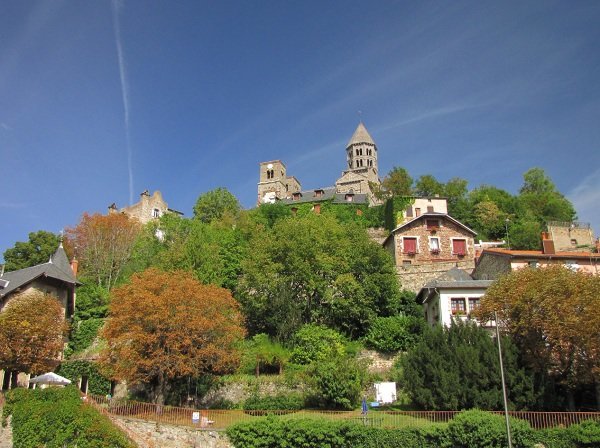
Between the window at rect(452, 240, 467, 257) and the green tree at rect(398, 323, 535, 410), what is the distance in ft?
72.8

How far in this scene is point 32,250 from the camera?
52.7 meters

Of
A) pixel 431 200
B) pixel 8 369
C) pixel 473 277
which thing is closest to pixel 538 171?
pixel 431 200

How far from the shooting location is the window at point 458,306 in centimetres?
3184

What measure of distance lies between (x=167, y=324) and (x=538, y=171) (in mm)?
66211

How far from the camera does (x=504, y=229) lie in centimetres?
5962

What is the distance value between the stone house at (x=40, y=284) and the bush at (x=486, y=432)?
2407cm

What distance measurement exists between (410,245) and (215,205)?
30.1 metres

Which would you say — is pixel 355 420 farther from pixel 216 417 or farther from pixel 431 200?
pixel 431 200

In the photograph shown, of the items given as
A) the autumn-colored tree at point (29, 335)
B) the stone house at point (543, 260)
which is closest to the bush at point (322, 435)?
the autumn-colored tree at point (29, 335)

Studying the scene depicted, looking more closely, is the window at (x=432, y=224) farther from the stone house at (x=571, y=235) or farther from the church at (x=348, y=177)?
the church at (x=348, y=177)

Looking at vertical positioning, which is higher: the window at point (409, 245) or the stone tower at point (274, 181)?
the stone tower at point (274, 181)

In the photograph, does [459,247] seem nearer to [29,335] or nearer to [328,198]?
[328,198]

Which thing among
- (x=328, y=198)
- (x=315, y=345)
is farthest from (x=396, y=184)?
(x=315, y=345)

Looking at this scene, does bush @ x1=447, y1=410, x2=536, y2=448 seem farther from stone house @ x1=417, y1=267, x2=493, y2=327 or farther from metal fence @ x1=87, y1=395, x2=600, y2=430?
stone house @ x1=417, y1=267, x2=493, y2=327
